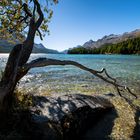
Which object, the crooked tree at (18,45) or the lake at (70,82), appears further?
the lake at (70,82)

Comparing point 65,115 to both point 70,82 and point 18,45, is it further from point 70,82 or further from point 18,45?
point 70,82

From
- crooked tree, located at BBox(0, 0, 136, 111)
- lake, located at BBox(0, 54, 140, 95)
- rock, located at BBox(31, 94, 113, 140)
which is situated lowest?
lake, located at BBox(0, 54, 140, 95)

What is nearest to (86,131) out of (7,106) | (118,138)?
(118,138)

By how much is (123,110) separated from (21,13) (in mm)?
8479

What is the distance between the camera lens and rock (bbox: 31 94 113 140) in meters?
10.4

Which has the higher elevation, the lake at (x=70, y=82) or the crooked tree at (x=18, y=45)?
the crooked tree at (x=18, y=45)

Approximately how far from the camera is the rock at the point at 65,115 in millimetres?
10422

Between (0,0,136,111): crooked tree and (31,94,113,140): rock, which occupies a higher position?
(0,0,136,111): crooked tree

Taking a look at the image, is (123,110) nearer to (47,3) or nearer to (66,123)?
(66,123)

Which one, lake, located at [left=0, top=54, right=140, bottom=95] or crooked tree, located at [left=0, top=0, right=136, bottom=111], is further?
lake, located at [left=0, top=54, right=140, bottom=95]

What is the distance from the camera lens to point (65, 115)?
11.5 m

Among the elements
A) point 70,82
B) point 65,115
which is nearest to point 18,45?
point 65,115

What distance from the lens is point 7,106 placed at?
1109cm

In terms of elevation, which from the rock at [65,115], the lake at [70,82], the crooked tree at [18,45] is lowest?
the lake at [70,82]
